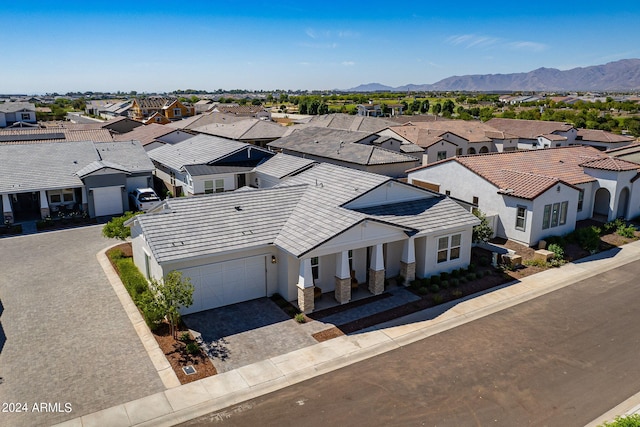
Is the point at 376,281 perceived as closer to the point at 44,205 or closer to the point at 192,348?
the point at 192,348

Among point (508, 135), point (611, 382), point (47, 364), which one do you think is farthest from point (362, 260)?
point (508, 135)

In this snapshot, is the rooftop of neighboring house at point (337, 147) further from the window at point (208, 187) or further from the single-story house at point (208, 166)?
the window at point (208, 187)

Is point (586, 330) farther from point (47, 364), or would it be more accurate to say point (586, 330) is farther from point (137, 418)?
point (47, 364)

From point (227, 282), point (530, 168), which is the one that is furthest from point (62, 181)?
point (530, 168)

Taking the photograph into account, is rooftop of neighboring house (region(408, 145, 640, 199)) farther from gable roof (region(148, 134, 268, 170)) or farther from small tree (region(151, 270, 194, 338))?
small tree (region(151, 270, 194, 338))

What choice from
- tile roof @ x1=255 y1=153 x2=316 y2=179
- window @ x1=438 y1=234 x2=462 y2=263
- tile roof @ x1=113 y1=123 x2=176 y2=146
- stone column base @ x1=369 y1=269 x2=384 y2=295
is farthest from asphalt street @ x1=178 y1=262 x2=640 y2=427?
tile roof @ x1=113 y1=123 x2=176 y2=146

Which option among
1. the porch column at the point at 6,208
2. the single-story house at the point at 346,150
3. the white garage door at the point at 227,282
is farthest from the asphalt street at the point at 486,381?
the porch column at the point at 6,208
